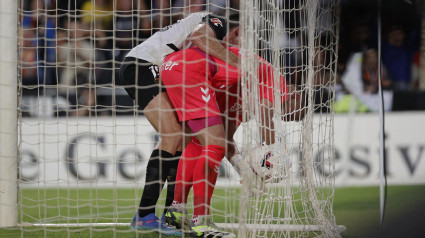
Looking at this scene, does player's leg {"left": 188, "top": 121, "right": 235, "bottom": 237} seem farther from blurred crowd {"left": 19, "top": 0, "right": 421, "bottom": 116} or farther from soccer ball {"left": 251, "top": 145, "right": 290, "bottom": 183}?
blurred crowd {"left": 19, "top": 0, "right": 421, "bottom": 116}

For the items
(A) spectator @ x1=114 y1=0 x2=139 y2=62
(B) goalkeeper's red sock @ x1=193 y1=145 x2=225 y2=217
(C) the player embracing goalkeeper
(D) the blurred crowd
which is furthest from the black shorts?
(D) the blurred crowd

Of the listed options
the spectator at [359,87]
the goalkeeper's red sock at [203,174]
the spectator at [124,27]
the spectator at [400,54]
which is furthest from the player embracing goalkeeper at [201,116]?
the spectator at [400,54]

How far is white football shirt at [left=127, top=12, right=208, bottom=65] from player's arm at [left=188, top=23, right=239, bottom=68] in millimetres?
Result: 253

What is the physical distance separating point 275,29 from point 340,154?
11.3ft

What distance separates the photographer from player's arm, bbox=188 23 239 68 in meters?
3.03

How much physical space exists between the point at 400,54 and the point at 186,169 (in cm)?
513

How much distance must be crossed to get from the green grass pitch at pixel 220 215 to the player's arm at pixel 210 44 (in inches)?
27.3

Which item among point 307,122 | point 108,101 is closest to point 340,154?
point 108,101

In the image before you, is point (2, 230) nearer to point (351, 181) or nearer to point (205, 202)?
point (205, 202)

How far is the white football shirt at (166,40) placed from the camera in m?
3.34

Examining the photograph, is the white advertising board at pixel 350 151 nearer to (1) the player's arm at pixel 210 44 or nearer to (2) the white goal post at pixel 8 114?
(2) the white goal post at pixel 8 114

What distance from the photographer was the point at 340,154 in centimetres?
637

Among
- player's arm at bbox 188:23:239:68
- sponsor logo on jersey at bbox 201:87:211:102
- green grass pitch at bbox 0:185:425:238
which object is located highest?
player's arm at bbox 188:23:239:68

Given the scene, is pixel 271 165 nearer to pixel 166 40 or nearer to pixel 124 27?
pixel 166 40
